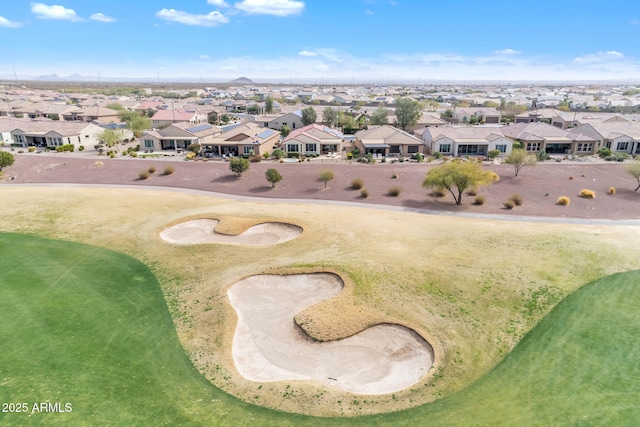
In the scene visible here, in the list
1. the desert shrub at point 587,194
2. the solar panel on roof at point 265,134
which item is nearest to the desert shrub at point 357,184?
the desert shrub at point 587,194

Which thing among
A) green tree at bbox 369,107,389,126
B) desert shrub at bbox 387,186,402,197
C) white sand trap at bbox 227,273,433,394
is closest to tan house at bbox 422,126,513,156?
green tree at bbox 369,107,389,126

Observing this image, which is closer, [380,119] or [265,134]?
[265,134]

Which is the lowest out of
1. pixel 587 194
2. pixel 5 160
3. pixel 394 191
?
pixel 587 194

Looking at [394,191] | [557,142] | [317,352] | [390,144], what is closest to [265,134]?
[390,144]

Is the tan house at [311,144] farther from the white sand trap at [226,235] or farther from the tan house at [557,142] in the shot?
the white sand trap at [226,235]

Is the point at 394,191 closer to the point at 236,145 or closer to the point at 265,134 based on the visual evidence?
Answer: the point at 236,145

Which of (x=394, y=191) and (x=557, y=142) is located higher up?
(x=557, y=142)

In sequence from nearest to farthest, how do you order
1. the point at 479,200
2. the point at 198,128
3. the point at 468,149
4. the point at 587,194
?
1. the point at 479,200
2. the point at 587,194
3. the point at 468,149
4. the point at 198,128
